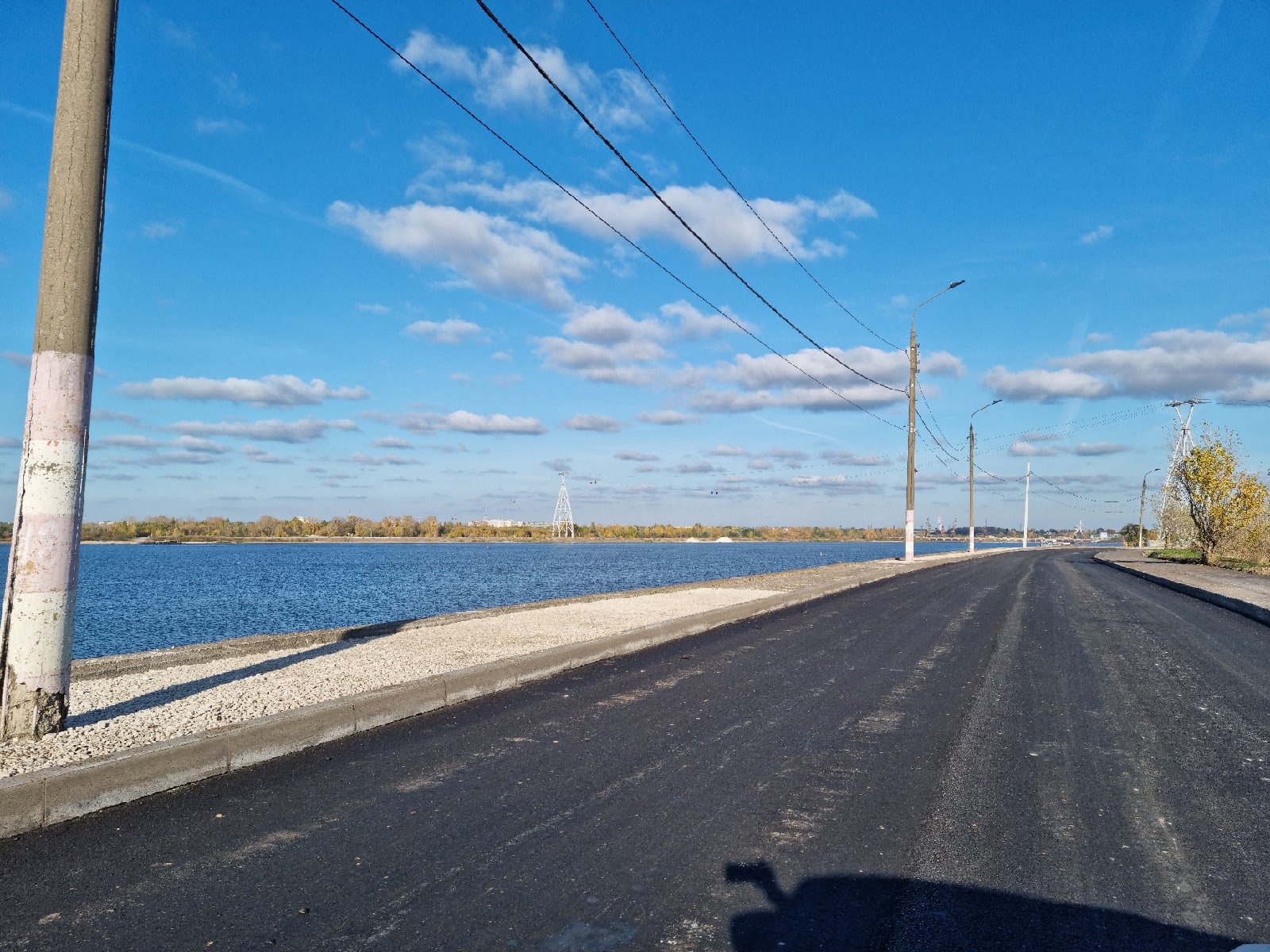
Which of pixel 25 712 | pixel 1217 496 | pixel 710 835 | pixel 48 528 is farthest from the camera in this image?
pixel 1217 496

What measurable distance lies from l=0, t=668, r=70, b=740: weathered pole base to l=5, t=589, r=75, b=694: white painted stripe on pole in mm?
37

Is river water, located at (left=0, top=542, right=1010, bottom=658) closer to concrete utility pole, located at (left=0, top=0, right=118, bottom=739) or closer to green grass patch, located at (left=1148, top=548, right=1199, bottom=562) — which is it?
concrete utility pole, located at (left=0, top=0, right=118, bottom=739)

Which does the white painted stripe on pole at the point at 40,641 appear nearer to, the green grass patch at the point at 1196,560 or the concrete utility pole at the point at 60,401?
the concrete utility pole at the point at 60,401

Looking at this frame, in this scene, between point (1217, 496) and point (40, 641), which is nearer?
point (40, 641)

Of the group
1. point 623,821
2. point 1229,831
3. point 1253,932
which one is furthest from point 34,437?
point 1229,831

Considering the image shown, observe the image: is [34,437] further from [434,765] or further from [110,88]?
[434,765]

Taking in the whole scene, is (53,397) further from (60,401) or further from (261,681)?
(261,681)

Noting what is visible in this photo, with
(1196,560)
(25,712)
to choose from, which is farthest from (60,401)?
(1196,560)

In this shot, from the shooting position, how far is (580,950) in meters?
3.05

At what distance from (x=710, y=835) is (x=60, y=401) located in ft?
17.1

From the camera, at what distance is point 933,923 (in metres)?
3.28

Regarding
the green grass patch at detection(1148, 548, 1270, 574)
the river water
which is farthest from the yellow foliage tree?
the river water

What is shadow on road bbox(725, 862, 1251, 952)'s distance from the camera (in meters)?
3.11

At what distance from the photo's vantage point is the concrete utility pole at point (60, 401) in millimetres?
5246
